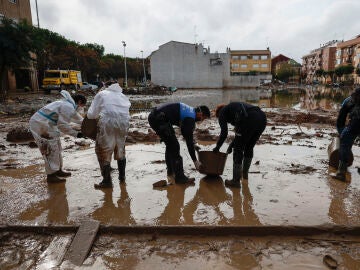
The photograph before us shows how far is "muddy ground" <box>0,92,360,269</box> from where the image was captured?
2.80m

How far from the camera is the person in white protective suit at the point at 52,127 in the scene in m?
4.67

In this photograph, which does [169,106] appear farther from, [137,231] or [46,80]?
[46,80]

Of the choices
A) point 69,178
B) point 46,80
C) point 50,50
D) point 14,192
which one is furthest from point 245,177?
point 50,50

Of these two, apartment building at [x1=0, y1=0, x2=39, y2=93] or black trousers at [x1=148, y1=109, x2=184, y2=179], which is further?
apartment building at [x1=0, y1=0, x2=39, y2=93]

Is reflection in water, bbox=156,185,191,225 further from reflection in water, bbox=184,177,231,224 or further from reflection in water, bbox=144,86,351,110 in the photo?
reflection in water, bbox=144,86,351,110

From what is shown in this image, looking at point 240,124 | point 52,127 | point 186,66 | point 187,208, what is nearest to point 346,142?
point 240,124

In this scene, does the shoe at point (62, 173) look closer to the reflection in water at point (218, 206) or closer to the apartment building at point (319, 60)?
the reflection in water at point (218, 206)

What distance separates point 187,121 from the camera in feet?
14.5

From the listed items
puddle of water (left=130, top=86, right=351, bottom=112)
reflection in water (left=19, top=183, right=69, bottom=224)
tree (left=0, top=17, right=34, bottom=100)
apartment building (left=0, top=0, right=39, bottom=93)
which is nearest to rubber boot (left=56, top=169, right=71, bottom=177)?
reflection in water (left=19, top=183, right=69, bottom=224)

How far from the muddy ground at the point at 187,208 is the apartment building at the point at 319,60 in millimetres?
85450

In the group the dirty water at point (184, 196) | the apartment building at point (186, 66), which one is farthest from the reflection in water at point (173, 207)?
the apartment building at point (186, 66)

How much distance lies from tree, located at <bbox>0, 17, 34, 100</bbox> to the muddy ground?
16.7 metres

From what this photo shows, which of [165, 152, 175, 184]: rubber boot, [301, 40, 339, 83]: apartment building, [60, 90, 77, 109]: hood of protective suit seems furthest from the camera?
[301, 40, 339, 83]: apartment building

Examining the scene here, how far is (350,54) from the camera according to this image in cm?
6794
